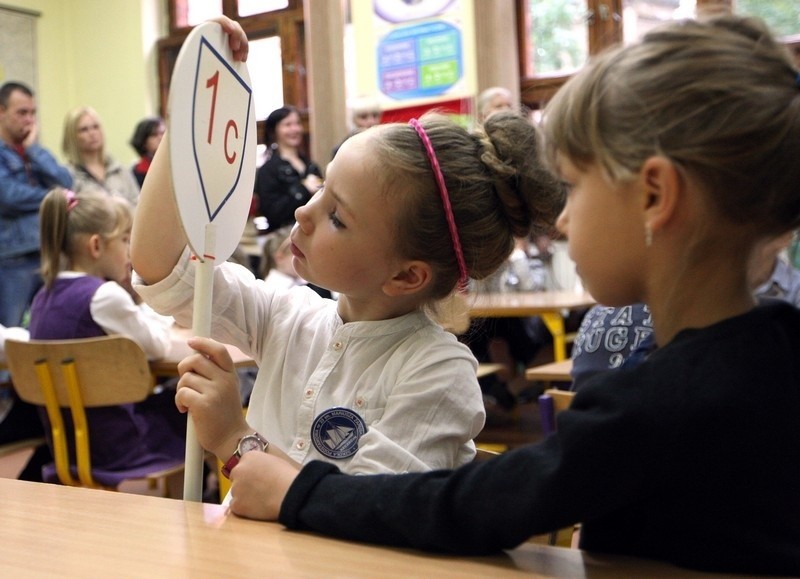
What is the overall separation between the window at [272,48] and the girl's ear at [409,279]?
21.8 feet

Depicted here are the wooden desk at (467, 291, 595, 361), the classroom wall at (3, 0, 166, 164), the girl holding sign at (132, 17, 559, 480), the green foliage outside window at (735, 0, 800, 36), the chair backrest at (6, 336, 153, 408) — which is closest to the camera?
the girl holding sign at (132, 17, 559, 480)

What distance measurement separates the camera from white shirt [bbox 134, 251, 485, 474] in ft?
3.62

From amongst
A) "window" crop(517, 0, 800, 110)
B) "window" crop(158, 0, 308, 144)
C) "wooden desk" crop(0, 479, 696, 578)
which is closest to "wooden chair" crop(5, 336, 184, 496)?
"wooden desk" crop(0, 479, 696, 578)

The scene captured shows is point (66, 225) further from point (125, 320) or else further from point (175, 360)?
point (175, 360)

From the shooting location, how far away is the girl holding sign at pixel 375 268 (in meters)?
1.18

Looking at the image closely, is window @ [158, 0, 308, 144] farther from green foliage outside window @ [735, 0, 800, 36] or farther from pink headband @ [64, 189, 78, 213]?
pink headband @ [64, 189, 78, 213]

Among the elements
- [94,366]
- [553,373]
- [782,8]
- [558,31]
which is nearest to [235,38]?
[94,366]

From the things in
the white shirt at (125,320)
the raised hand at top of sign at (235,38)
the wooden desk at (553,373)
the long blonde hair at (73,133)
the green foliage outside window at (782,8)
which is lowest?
the wooden desk at (553,373)

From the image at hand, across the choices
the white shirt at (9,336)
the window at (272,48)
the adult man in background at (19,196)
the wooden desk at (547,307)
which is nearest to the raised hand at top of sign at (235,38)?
the white shirt at (9,336)

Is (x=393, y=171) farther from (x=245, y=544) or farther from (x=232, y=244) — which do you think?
(x=245, y=544)

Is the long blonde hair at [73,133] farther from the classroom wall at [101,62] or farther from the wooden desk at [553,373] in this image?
the wooden desk at [553,373]

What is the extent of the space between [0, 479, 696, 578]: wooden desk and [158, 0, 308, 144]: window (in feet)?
23.3

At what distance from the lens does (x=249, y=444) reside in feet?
3.28

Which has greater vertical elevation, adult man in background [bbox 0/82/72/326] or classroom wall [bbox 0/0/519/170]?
classroom wall [bbox 0/0/519/170]
